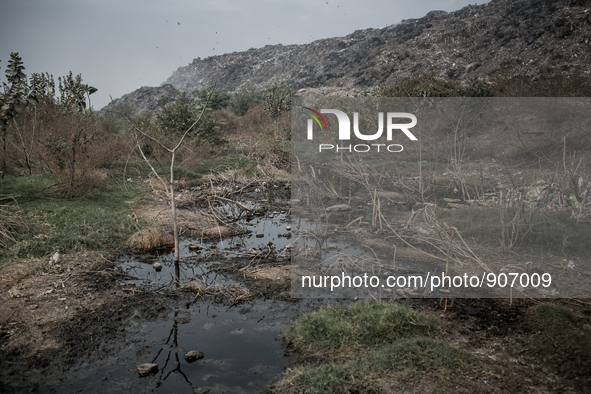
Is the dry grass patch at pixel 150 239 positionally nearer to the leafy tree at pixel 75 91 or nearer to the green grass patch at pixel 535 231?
the green grass patch at pixel 535 231

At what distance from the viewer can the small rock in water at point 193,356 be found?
12.0 feet

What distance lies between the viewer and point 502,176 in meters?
9.95

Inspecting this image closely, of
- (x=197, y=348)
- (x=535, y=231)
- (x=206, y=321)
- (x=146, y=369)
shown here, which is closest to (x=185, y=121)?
(x=206, y=321)

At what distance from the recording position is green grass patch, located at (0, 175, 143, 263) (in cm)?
572

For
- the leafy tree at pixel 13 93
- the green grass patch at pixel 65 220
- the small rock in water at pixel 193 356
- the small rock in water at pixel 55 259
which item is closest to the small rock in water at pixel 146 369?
the small rock in water at pixel 193 356

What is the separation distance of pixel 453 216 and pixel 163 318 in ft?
17.3

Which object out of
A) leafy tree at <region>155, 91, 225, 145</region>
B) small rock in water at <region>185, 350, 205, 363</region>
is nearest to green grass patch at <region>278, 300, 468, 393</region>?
small rock in water at <region>185, 350, 205, 363</region>

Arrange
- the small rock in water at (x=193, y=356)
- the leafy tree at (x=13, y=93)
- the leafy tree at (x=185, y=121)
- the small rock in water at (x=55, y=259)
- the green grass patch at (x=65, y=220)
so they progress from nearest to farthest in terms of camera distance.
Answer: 1. the small rock in water at (x=193, y=356)
2. the small rock in water at (x=55, y=259)
3. the green grass patch at (x=65, y=220)
4. the leafy tree at (x=13, y=93)
5. the leafy tree at (x=185, y=121)

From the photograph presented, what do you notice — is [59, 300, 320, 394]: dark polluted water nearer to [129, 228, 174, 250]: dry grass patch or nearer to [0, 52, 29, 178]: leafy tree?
[129, 228, 174, 250]: dry grass patch

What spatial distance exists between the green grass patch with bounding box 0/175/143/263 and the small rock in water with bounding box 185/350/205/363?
3195 mm

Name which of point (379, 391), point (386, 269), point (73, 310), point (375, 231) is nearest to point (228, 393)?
point (379, 391)

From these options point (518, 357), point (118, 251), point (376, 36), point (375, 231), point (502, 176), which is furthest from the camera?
point (376, 36)

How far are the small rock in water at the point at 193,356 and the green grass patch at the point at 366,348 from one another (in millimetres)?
827

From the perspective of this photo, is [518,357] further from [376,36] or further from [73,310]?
[376,36]
